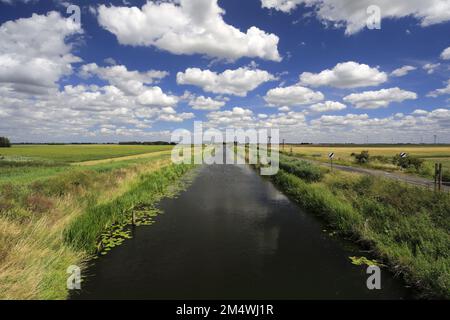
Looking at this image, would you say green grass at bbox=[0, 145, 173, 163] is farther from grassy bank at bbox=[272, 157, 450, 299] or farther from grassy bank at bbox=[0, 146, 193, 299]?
grassy bank at bbox=[272, 157, 450, 299]

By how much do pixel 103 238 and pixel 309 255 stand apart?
7.59m

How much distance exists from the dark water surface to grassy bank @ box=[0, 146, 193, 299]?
0.84 metres

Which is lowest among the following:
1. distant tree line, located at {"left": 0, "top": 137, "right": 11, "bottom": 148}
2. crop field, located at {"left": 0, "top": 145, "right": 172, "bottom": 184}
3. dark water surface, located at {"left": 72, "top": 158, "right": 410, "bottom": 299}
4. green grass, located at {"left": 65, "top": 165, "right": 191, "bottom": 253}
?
dark water surface, located at {"left": 72, "top": 158, "right": 410, "bottom": 299}

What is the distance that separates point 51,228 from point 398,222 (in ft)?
39.2

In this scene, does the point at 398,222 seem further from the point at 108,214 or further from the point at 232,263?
the point at 108,214

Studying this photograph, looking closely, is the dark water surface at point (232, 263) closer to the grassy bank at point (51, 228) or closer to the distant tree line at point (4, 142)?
the grassy bank at point (51, 228)

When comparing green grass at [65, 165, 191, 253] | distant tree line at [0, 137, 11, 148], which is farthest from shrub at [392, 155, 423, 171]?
distant tree line at [0, 137, 11, 148]

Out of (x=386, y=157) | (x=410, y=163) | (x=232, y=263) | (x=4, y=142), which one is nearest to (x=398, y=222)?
(x=232, y=263)

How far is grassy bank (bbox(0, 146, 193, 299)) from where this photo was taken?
18.8 ft

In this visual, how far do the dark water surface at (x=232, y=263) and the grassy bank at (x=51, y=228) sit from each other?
84cm

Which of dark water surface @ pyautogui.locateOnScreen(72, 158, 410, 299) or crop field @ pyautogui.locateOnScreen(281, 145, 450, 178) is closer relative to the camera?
dark water surface @ pyautogui.locateOnScreen(72, 158, 410, 299)
